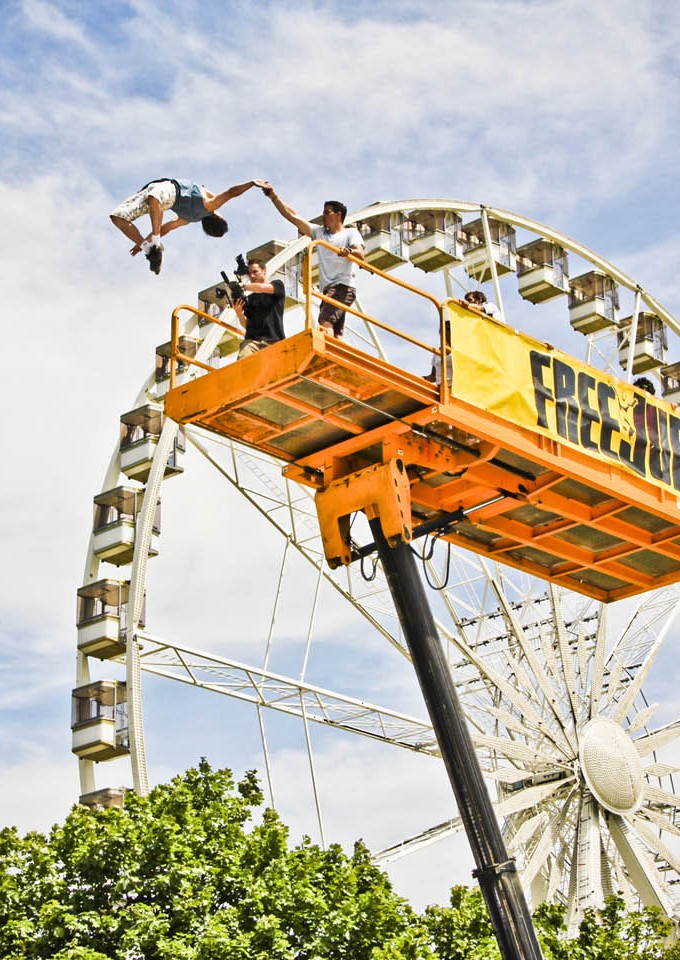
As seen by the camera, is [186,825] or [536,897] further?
[536,897]

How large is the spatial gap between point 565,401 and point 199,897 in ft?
22.1

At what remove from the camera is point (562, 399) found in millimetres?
15930

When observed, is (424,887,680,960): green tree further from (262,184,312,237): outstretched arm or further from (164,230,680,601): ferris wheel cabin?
(262,184,312,237): outstretched arm

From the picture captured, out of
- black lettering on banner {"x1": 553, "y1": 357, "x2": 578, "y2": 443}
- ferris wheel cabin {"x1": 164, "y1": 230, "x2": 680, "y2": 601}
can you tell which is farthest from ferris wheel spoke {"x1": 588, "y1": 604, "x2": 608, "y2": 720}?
black lettering on banner {"x1": 553, "y1": 357, "x2": 578, "y2": 443}

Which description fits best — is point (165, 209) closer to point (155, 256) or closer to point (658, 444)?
point (155, 256)

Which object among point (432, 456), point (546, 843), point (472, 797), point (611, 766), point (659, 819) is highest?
point (611, 766)

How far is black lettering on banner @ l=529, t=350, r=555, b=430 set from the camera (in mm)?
15578

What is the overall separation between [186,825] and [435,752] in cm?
1163

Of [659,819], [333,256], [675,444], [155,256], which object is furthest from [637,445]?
[659,819]

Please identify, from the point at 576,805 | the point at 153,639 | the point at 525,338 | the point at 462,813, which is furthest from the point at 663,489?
the point at 576,805

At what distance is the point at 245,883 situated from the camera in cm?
1827

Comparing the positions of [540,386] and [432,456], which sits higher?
[540,386]

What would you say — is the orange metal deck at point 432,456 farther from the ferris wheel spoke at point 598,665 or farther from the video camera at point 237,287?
the ferris wheel spoke at point 598,665

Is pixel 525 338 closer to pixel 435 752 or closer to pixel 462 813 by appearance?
pixel 462 813
